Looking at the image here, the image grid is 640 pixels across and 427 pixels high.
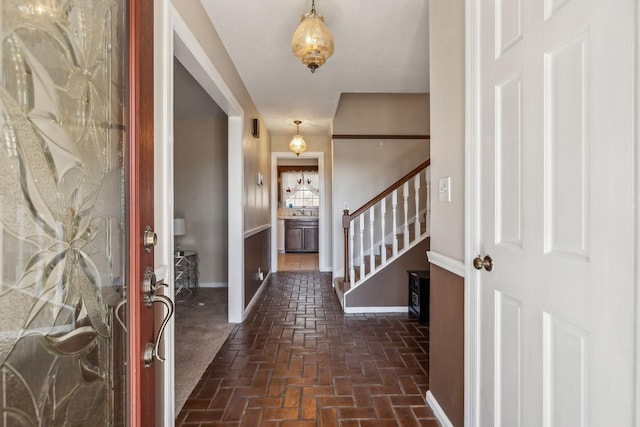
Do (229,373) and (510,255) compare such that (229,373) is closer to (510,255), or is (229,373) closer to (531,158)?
(510,255)

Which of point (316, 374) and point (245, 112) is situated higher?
point (245, 112)

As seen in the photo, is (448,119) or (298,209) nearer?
(448,119)

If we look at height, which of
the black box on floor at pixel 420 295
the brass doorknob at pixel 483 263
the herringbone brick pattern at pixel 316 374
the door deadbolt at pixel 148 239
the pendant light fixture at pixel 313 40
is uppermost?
the pendant light fixture at pixel 313 40

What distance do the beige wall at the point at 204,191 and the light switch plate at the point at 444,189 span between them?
3.81 m

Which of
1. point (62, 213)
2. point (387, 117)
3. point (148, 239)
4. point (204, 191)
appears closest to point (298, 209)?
point (204, 191)

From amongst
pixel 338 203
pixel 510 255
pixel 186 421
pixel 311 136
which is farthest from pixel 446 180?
pixel 311 136

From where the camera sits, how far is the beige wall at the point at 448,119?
1.48 metres

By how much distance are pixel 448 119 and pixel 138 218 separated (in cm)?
146

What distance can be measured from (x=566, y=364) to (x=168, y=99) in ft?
6.18

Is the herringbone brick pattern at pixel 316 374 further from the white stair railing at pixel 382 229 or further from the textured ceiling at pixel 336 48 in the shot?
the textured ceiling at pixel 336 48

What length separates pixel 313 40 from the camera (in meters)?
1.95

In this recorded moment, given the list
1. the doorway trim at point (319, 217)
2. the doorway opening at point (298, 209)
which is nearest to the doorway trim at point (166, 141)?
the doorway trim at point (319, 217)

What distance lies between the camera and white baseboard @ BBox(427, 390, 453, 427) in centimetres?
165

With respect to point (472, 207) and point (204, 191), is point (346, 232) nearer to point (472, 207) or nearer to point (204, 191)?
point (472, 207)
